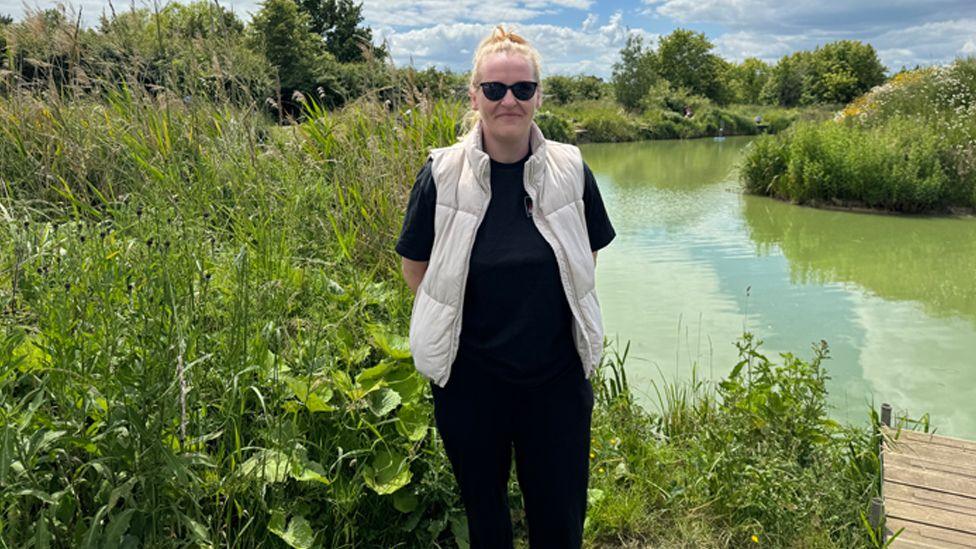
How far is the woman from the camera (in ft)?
5.25

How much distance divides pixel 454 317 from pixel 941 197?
11.7 meters

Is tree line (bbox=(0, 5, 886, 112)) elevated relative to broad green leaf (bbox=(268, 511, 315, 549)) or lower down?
elevated

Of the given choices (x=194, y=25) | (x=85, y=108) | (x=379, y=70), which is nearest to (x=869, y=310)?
(x=379, y=70)

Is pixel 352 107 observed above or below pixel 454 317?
above

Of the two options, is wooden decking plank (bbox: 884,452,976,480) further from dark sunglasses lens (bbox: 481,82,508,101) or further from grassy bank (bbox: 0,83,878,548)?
dark sunglasses lens (bbox: 481,82,508,101)

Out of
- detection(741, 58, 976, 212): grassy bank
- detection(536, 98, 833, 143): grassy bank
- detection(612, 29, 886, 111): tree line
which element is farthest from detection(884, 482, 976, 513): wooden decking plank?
detection(612, 29, 886, 111): tree line

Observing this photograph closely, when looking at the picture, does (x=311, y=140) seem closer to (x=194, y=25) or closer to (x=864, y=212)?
(x=194, y=25)

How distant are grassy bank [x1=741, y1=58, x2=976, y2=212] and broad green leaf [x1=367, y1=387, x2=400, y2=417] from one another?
10952 mm

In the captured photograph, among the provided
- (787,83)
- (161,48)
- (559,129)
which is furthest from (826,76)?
(161,48)

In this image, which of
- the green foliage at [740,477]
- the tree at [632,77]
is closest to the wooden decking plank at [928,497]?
the green foliage at [740,477]

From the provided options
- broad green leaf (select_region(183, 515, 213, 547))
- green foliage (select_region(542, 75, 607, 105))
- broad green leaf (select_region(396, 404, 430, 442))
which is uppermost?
green foliage (select_region(542, 75, 607, 105))

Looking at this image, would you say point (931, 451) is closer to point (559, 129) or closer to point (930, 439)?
point (930, 439)

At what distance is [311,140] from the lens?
14.1 feet

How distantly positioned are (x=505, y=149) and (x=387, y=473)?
42.2 inches
